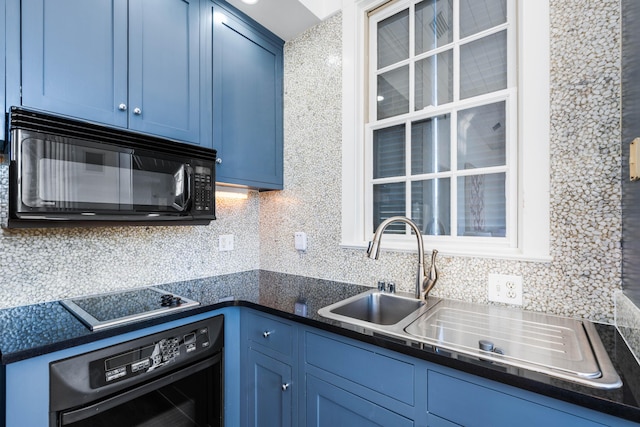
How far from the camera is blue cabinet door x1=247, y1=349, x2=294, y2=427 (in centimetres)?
130

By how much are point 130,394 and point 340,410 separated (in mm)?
761

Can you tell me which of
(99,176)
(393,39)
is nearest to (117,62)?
(99,176)

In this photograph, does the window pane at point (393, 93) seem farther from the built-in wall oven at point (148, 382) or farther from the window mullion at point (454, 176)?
the built-in wall oven at point (148, 382)

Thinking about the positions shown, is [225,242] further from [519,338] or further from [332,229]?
[519,338]

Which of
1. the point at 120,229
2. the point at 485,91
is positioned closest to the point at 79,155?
the point at 120,229

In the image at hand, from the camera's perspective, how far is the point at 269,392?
1.39 meters

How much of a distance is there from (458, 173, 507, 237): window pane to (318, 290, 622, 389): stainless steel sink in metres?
0.35

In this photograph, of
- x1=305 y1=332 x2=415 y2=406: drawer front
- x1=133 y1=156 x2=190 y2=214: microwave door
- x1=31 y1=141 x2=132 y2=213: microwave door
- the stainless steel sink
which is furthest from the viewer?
x1=133 y1=156 x2=190 y2=214: microwave door

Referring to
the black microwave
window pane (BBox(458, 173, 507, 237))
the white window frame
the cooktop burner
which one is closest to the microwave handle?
the black microwave

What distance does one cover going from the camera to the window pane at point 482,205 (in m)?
1.39

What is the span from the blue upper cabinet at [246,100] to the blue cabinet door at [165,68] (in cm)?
13

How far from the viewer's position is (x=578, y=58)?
45.1 inches

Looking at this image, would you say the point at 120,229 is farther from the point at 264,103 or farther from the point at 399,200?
the point at 399,200

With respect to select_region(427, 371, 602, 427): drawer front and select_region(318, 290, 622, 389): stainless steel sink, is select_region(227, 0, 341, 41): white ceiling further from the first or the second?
select_region(427, 371, 602, 427): drawer front
